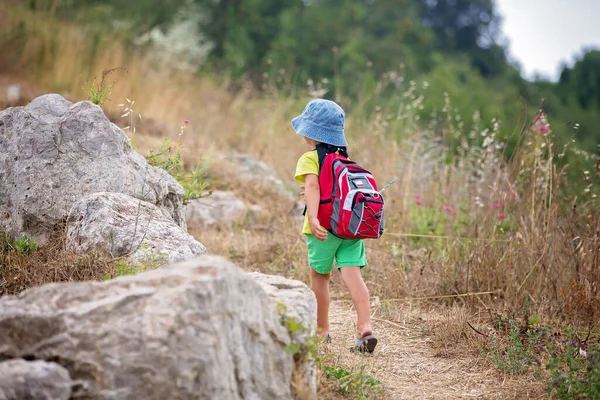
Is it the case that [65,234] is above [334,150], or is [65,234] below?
below

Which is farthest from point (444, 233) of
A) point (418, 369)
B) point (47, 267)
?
point (47, 267)

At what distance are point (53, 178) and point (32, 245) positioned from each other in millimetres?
443

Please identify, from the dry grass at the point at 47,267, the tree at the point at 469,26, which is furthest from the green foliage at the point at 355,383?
the tree at the point at 469,26

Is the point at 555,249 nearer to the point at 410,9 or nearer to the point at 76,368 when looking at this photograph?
the point at 76,368

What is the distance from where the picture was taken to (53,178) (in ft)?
13.1

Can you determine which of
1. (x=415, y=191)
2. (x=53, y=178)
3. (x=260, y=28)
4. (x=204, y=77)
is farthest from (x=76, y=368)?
(x=260, y=28)

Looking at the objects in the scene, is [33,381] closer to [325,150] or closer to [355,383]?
[355,383]

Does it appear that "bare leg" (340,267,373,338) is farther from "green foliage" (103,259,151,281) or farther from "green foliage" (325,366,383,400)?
"green foliage" (103,259,151,281)

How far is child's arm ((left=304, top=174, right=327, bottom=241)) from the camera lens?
371 cm

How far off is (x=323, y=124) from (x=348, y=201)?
53 cm

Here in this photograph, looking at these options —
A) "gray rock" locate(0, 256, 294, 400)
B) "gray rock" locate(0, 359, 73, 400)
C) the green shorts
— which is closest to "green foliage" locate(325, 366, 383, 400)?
the green shorts

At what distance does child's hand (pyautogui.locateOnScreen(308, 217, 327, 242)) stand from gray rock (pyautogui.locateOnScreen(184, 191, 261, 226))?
9.67 ft

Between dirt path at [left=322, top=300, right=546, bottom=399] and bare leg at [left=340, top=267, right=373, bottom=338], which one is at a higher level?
bare leg at [left=340, top=267, right=373, bottom=338]

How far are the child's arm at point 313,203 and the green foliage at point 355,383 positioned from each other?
2.43 feet
